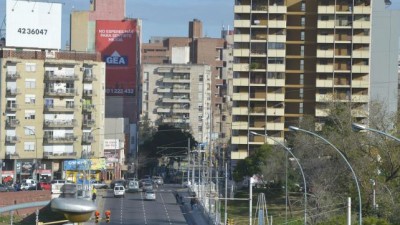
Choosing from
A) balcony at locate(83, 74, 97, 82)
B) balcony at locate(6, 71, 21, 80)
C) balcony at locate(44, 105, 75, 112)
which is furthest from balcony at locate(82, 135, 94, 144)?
balcony at locate(6, 71, 21, 80)

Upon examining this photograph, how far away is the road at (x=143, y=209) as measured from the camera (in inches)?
2638

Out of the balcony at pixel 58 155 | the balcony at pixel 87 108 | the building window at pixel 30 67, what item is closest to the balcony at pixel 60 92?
the balcony at pixel 87 108

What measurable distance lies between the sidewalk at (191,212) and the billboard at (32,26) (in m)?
20.0

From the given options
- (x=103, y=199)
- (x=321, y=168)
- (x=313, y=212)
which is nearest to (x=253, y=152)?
(x=103, y=199)

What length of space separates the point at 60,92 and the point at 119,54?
2863 cm

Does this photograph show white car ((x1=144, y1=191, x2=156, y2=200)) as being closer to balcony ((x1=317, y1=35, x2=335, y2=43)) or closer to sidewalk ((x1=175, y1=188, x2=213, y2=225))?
sidewalk ((x1=175, y1=188, x2=213, y2=225))

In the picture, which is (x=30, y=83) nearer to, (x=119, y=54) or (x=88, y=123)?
(x=88, y=123)

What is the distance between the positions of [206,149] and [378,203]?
79529 mm

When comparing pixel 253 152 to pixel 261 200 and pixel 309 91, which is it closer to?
pixel 309 91

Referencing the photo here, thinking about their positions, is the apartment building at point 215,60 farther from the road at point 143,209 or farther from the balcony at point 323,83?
the road at point 143,209

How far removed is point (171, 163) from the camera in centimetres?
13162

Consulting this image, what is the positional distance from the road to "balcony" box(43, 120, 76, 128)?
9.53 m

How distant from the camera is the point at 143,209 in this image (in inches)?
2965

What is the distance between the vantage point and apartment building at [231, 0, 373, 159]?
9500 cm
